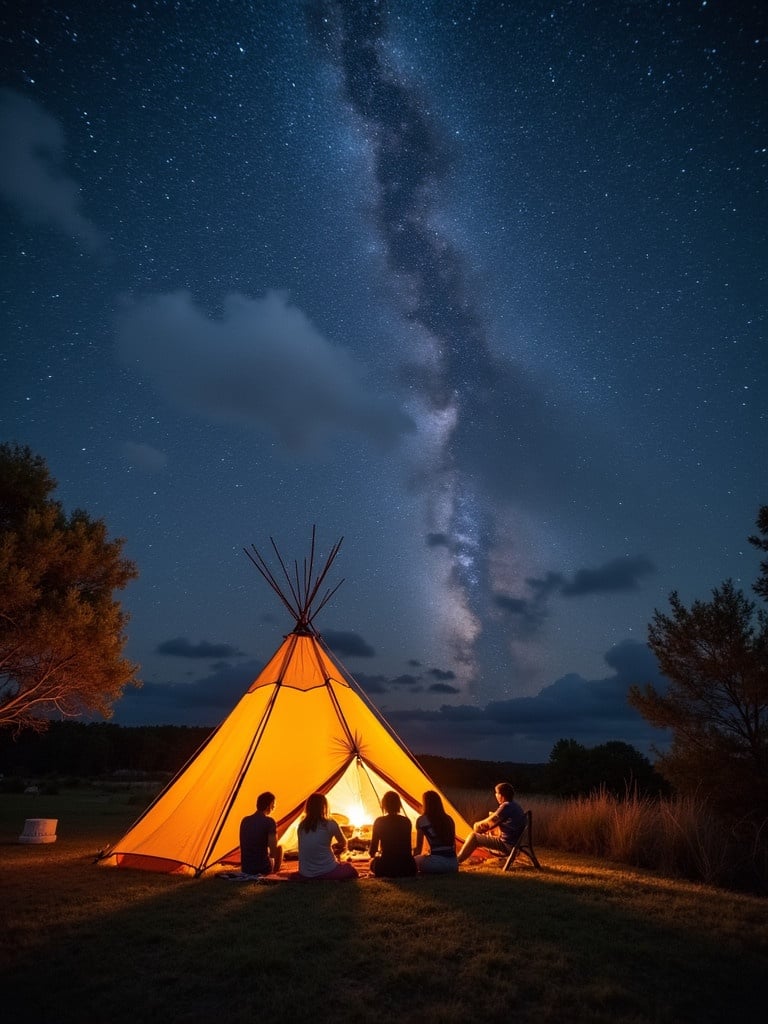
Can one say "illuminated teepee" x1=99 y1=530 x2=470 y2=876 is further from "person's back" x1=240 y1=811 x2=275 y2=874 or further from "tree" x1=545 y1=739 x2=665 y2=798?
"tree" x1=545 y1=739 x2=665 y2=798

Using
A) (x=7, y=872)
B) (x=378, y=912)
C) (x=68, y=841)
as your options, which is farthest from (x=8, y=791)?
(x=378, y=912)

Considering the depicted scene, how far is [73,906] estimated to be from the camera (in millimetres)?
6301

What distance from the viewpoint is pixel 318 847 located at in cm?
781

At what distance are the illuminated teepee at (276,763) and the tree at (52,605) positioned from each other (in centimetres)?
607

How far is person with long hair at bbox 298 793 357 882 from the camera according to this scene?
774 cm

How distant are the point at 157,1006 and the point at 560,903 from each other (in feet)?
12.9

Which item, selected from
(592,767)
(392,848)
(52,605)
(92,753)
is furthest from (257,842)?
(92,753)

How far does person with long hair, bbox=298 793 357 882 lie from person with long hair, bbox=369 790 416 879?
0.33 metres

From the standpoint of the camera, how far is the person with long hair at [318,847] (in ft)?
25.4

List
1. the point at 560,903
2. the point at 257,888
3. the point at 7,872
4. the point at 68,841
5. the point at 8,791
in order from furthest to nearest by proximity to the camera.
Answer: the point at 8,791
the point at 68,841
the point at 7,872
the point at 257,888
the point at 560,903

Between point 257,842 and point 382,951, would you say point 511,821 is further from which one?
point 382,951

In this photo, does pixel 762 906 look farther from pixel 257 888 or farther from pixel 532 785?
pixel 532 785

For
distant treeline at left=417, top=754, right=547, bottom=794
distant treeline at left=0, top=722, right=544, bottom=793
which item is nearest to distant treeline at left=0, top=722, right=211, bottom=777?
distant treeline at left=0, top=722, right=544, bottom=793

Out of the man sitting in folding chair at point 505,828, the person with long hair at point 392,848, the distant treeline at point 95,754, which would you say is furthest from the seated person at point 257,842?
the distant treeline at point 95,754
